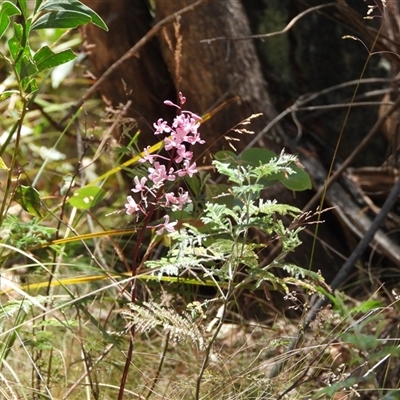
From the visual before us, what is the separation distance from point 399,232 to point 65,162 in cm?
129

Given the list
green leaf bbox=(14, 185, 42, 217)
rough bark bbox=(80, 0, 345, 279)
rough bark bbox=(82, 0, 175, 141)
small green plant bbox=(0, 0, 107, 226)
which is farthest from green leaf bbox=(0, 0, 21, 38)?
rough bark bbox=(82, 0, 175, 141)

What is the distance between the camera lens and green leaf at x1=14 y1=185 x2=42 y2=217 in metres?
1.40

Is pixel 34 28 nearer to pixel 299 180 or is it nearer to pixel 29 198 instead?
pixel 29 198

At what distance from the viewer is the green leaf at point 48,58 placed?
1.27 metres

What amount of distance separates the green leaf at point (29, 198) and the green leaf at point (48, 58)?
0.75 ft

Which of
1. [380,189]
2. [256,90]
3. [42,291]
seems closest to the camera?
[42,291]

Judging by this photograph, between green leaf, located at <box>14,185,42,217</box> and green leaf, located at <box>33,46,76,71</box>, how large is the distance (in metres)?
0.23

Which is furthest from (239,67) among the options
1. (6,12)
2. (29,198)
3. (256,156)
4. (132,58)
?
(6,12)

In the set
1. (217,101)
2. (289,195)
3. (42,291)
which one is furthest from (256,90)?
(42,291)

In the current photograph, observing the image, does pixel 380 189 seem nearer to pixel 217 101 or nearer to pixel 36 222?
pixel 217 101

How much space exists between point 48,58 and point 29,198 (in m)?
0.26

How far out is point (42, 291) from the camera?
6.74 feet

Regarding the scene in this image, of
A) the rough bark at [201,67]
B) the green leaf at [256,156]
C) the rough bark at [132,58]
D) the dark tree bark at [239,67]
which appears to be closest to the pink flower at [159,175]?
the green leaf at [256,156]

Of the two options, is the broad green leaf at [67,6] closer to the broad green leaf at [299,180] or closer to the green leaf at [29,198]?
the green leaf at [29,198]
